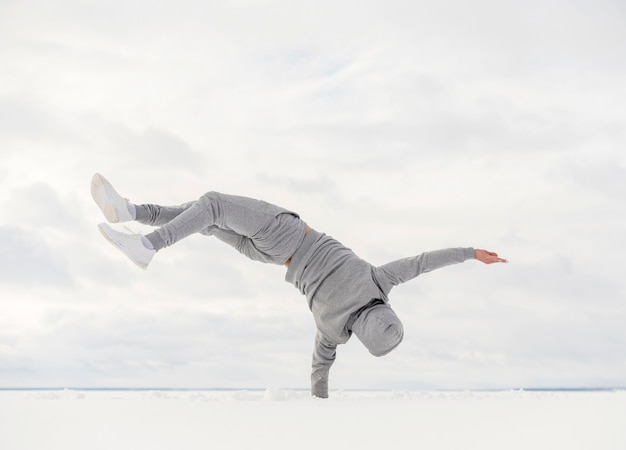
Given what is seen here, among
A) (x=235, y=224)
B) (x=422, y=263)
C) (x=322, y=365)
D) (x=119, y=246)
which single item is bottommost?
(x=322, y=365)

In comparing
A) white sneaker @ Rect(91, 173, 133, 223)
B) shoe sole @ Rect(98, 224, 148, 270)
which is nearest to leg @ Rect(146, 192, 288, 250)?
shoe sole @ Rect(98, 224, 148, 270)

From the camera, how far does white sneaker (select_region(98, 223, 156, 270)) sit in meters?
2.93

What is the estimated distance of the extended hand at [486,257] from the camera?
355 centimetres

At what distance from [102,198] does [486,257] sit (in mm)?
2190

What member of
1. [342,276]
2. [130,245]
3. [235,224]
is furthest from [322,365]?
[130,245]

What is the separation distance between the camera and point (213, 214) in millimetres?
3312

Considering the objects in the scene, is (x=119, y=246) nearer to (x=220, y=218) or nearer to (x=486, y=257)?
(x=220, y=218)

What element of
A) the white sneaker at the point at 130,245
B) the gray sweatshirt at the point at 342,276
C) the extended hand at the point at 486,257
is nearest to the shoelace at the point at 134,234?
the white sneaker at the point at 130,245

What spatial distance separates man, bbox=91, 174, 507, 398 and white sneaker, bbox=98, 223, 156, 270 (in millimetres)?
255

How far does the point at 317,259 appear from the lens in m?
3.64

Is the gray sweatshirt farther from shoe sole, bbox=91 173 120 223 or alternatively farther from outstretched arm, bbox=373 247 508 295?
shoe sole, bbox=91 173 120 223
